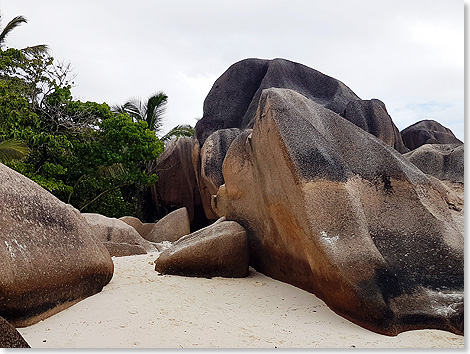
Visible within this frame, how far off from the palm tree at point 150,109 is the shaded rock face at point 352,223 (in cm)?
1205

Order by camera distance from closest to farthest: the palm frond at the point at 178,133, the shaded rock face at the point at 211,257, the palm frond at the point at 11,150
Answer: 1. the shaded rock face at the point at 211,257
2. the palm frond at the point at 11,150
3. the palm frond at the point at 178,133

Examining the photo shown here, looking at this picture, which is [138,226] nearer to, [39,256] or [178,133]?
[178,133]

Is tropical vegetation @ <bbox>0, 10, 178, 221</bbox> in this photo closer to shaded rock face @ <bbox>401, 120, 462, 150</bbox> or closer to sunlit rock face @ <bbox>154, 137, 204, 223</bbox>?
sunlit rock face @ <bbox>154, 137, 204, 223</bbox>

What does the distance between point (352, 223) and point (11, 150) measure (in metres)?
8.17

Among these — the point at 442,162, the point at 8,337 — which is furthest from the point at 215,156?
the point at 8,337

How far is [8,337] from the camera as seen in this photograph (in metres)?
2.17

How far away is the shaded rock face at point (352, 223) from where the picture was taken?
10.1ft

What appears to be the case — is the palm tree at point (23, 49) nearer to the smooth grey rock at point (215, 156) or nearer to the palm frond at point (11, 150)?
the palm frond at point (11, 150)

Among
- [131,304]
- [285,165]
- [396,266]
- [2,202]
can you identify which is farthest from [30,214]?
[396,266]

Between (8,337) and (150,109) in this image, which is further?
(150,109)

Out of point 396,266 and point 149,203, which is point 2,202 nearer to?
point 396,266

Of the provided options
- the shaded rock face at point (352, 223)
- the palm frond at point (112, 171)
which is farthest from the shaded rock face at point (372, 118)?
the palm frond at point (112, 171)

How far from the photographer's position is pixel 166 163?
13.8 metres

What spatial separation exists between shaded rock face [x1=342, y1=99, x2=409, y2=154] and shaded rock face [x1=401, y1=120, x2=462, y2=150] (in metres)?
3.01
